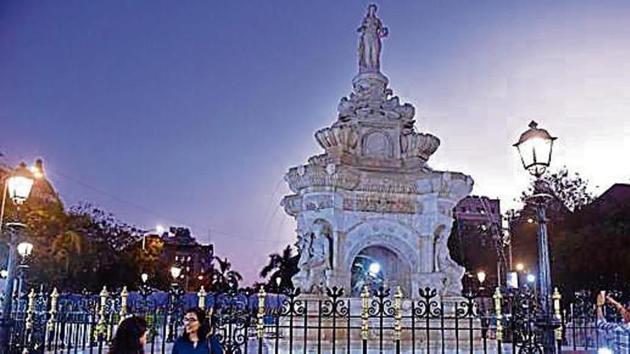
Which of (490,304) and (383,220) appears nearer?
(383,220)

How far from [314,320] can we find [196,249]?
113479 millimetres

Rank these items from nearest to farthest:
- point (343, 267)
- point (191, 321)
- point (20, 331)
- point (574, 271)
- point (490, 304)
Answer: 1. point (191, 321)
2. point (20, 331)
3. point (343, 267)
4. point (490, 304)
5. point (574, 271)

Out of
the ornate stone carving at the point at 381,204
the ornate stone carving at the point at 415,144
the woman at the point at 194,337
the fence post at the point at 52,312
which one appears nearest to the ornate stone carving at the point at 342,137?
the ornate stone carving at the point at 415,144

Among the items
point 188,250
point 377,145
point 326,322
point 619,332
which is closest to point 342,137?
point 377,145

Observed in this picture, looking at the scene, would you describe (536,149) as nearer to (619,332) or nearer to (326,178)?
(619,332)

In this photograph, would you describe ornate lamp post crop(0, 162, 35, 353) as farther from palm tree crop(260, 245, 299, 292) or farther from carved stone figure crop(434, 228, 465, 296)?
palm tree crop(260, 245, 299, 292)

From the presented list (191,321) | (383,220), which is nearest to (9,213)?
(383,220)

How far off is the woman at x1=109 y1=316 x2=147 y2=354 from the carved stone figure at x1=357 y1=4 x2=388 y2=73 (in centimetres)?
1603

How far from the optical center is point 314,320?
16109mm

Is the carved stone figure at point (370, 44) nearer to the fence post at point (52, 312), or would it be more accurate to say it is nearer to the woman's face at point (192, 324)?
the fence post at point (52, 312)

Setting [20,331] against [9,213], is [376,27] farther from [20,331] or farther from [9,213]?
[9,213]

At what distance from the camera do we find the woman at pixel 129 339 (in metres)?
5.58

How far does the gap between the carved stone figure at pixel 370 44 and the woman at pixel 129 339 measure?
16.0 m

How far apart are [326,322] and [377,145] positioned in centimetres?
560
